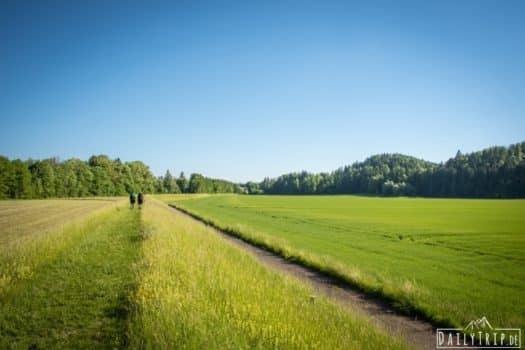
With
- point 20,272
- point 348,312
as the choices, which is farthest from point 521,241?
point 20,272

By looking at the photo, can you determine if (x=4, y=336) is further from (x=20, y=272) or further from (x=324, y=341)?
(x=324, y=341)

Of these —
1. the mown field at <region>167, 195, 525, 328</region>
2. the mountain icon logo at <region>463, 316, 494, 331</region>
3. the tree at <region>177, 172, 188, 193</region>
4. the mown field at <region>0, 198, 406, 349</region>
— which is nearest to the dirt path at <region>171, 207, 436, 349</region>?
the mown field at <region>167, 195, 525, 328</region>

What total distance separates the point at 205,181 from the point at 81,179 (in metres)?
79.9

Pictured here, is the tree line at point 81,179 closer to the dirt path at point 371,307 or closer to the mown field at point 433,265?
the mown field at point 433,265

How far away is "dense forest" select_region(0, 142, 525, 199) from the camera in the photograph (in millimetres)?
86625

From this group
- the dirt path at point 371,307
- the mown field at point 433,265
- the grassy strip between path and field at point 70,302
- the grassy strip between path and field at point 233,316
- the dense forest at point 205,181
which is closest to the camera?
the grassy strip between path and field at point 233,316

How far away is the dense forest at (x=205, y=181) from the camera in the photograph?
8662 centimetres

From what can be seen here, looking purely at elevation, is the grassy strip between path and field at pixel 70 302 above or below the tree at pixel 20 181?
below

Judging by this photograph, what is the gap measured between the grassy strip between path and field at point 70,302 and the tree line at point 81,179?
284 ft

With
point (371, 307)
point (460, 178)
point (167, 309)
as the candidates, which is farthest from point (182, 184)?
point (167, 309)

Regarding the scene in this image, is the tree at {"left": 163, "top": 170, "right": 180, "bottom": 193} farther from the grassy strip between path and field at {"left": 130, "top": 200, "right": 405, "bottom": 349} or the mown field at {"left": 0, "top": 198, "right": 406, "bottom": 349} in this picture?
the grassy strip between path and field at {"left": 130, "top": 200, "right": 405, "bottom": 349}

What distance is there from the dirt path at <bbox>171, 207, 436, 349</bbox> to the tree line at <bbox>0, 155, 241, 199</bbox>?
9445 centimetres

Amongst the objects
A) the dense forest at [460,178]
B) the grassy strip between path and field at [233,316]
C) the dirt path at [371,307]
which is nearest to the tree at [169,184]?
the dense forest at [460,178]

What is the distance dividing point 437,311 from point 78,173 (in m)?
124
